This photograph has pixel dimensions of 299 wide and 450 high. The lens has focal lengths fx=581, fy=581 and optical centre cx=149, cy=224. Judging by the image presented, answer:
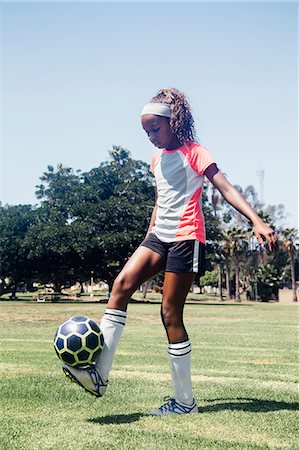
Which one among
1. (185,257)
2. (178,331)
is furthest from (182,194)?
(178,331)

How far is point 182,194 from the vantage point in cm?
484

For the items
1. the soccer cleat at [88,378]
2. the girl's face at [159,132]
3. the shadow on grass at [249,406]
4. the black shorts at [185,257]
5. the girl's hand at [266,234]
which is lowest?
the shadow on grass at [249,406]

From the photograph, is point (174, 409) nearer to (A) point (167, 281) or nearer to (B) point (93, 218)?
(A) point (167, 281)

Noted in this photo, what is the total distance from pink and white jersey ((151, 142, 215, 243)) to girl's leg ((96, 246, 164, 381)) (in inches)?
8.4

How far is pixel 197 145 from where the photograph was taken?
195 inches

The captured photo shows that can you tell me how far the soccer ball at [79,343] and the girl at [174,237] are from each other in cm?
8

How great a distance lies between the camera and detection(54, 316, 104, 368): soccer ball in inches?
170

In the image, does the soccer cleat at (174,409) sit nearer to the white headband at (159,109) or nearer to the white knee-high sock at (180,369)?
the white knee-high sock at (180,369)

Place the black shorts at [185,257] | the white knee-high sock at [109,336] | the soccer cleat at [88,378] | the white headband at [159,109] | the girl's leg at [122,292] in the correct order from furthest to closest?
1. the white headband at [159,109]
2. the black shorts at [185,257]
3. the girl's leg at [122,292]
4. the white knee-high sock at [109,336]
5. the soccer cleat at [88,378]

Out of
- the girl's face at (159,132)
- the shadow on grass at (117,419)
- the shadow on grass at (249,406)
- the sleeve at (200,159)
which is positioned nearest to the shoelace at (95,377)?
the shadow on grass at (117,419)

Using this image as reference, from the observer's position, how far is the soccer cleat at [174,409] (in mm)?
4547

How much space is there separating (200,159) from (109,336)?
161 cm

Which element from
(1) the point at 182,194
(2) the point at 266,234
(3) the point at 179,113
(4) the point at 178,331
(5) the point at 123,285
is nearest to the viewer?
(2) the point at 266,234

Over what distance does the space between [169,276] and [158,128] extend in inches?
49.9
